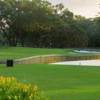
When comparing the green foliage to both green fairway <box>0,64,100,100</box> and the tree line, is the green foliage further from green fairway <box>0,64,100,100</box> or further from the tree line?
green fairway <box>0,64,100,100</box>

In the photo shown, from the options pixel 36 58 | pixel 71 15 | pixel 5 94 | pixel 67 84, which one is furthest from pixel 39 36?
pixel 5 94

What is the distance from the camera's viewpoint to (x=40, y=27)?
52562 millimetres

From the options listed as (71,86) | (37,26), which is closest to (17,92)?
(71,86)

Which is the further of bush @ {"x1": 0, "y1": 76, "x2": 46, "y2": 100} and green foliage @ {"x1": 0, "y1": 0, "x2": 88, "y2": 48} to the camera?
green foliage @ {"x1": 0, "y1": 0, "x2": 88, "y2": 48}

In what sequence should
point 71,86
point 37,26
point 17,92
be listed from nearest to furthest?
point 17,92 < point 71,86 < point 37,26

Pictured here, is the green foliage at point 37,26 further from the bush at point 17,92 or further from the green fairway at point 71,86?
the bush at point 17,92

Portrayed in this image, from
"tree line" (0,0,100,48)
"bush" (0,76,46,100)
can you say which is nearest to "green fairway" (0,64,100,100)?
"bush" (0,76,46,100)

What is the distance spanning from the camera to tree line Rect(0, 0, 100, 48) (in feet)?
168

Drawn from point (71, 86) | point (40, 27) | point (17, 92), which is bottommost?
point (71, 86)

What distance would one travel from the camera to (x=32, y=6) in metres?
52.9

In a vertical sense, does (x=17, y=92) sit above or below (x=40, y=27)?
below

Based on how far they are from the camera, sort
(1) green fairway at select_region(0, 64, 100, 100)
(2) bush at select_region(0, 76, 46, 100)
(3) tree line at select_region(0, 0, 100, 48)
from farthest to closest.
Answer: (3) tree line at select_region(0, 0, 100, 48) → (1) green fairway at select_region(0, 64, 100, 100) → (2) bush at select_region(0, 76, 46, 100)

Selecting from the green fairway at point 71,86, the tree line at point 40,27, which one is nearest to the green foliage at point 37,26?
the tree line at point 40,27

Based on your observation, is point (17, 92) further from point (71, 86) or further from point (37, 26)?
point (37, 26)
